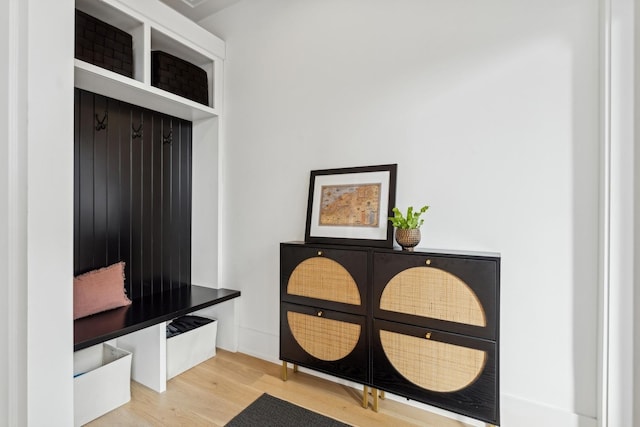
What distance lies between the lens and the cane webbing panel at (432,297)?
1477 millimetres

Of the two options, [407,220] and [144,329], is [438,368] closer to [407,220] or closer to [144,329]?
[407,220]

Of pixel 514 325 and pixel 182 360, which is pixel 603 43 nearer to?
pixel 514 325

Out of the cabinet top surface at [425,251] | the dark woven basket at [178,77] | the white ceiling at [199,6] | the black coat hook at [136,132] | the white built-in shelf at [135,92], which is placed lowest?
the cabinet top surface at [425,251]

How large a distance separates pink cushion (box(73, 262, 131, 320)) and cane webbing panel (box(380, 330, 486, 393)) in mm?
1587

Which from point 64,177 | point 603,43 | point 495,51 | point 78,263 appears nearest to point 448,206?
point 495,51

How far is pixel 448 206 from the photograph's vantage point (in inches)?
67.8

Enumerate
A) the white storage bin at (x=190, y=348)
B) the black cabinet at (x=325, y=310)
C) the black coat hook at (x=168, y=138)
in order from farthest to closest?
1. the black coat hook at (x=168, y=138)
2. the white storage bin at (x=190, y=348)
3. the black cabinet at (x=325, y=310)

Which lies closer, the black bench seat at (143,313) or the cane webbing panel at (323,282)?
the black bench seat at (143,313)

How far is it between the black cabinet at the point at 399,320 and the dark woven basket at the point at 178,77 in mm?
1274

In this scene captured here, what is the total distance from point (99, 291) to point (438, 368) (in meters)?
1.90

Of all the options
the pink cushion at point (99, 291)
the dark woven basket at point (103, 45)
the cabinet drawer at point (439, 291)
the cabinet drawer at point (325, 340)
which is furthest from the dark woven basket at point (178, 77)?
the cabinet drawer at point (439, 291)

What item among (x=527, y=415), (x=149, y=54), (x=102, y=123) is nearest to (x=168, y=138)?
(x=102, y=123)

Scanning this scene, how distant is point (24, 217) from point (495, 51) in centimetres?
222

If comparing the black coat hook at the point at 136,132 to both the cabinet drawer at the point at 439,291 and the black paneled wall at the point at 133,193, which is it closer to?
the black paneled wall at the point at 133,193
